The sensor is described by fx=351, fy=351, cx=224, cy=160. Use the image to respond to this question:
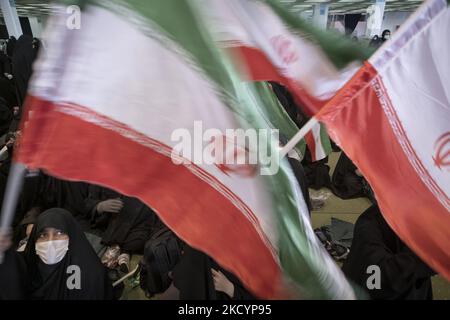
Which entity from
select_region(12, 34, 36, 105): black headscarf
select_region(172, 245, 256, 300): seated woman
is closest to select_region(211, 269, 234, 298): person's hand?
select_region(172, 245, 256, 300): seated woman

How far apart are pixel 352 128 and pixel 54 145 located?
95 centimetres

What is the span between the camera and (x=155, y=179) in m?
1.12

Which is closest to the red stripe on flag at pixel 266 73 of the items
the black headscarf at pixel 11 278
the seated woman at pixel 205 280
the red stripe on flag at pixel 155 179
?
the red stripe on flag at pixel 155 179

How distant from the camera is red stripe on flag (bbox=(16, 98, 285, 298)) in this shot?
38.9 inches

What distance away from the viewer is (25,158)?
3.16ft

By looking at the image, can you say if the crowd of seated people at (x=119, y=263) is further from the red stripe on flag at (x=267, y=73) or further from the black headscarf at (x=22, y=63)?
the black headscarf at (x=22, y=63)

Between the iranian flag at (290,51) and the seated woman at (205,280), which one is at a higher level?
the iranian flag at (290,51)

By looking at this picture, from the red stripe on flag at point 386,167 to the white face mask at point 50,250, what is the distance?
5.45 feet

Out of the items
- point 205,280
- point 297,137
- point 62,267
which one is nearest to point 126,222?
point 62,267

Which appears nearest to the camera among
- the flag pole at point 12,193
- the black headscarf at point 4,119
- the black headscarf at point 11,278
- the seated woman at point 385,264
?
the flag pole at point 12,193

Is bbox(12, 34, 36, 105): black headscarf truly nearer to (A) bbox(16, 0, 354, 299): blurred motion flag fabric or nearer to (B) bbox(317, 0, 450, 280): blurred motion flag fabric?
(A) bbox(16, 0, 354, 299): blurred motion flag fabric

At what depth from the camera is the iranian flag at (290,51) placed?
1336mm

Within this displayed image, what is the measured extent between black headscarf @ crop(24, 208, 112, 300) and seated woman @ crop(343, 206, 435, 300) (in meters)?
1.58
